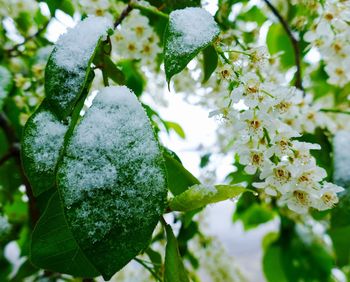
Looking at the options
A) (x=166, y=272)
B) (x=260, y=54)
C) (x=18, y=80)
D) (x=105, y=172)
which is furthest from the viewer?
(x=18, y=80)

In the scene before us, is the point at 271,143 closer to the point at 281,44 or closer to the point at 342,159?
the point at 342,159

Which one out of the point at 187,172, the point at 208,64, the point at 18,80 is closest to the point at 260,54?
the point at 208,64

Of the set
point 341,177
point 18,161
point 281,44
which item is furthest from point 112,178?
point 281,44

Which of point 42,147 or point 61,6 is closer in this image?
point 42,147

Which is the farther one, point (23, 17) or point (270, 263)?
point (270, 263)

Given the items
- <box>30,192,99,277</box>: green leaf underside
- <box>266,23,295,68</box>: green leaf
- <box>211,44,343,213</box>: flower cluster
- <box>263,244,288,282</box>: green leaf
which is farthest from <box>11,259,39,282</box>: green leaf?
<box>263,244,288,282</box>: green leaf

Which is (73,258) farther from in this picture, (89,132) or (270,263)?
(270,263)

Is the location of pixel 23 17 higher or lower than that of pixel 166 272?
lower

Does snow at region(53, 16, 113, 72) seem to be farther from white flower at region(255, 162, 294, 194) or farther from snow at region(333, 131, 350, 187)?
snow at region(333, 131, 350, 187)
